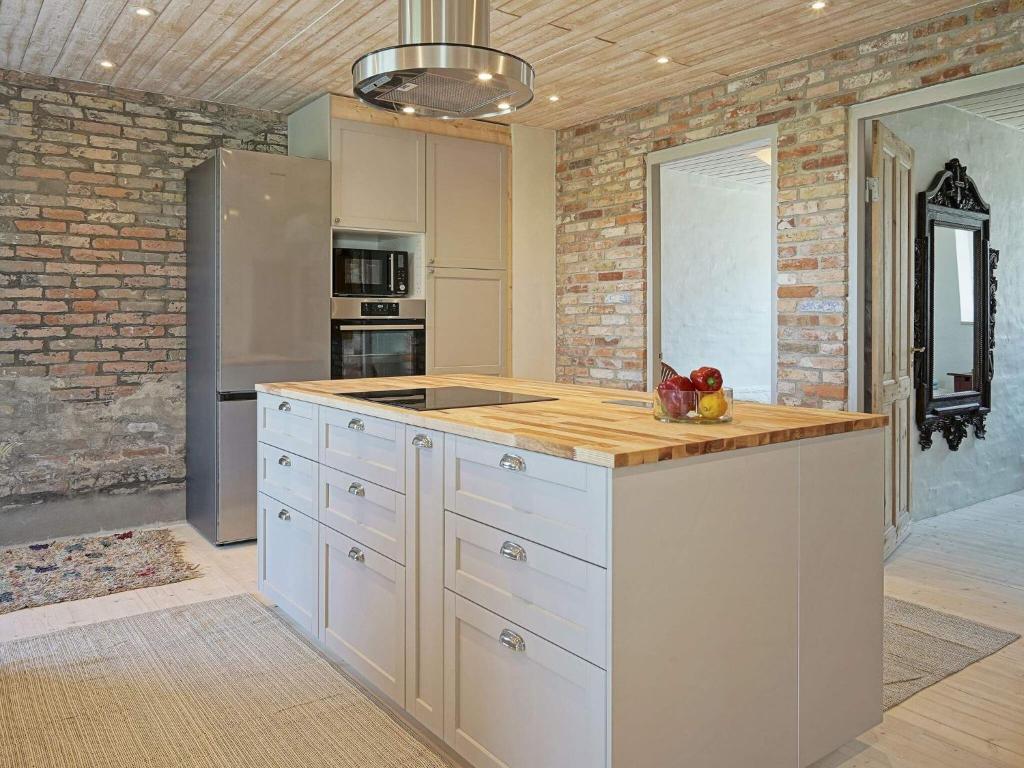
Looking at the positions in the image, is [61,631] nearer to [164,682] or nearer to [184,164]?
[164,682]

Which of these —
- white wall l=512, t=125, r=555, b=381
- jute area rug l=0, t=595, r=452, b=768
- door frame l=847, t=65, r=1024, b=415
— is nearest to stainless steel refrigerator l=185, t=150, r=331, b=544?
jute area rug l=0, t=595, r=452, b=768

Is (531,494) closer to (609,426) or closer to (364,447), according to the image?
(609,426)

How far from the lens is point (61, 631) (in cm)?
308

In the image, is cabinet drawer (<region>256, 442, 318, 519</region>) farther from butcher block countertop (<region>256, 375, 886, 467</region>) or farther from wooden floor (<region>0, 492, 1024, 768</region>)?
wooden floor (<region>0, 492, 1024, 768</region>)

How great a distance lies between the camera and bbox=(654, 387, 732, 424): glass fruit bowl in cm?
204

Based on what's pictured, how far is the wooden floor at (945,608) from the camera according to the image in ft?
7.32

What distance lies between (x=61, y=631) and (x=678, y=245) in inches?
183

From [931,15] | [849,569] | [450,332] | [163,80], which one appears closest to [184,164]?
[163,80]

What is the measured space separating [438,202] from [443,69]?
270 cm

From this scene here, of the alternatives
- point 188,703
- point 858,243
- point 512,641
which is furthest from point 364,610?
point 858,243

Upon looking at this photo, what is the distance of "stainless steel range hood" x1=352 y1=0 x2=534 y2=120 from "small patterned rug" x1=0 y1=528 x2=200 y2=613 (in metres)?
2.42

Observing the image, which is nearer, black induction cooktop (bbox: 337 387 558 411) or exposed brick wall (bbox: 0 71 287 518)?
black induction cooktop (bbox: 337 387 558 411)

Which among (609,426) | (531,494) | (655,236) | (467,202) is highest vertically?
(467,202)

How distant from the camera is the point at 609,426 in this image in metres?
2.03
